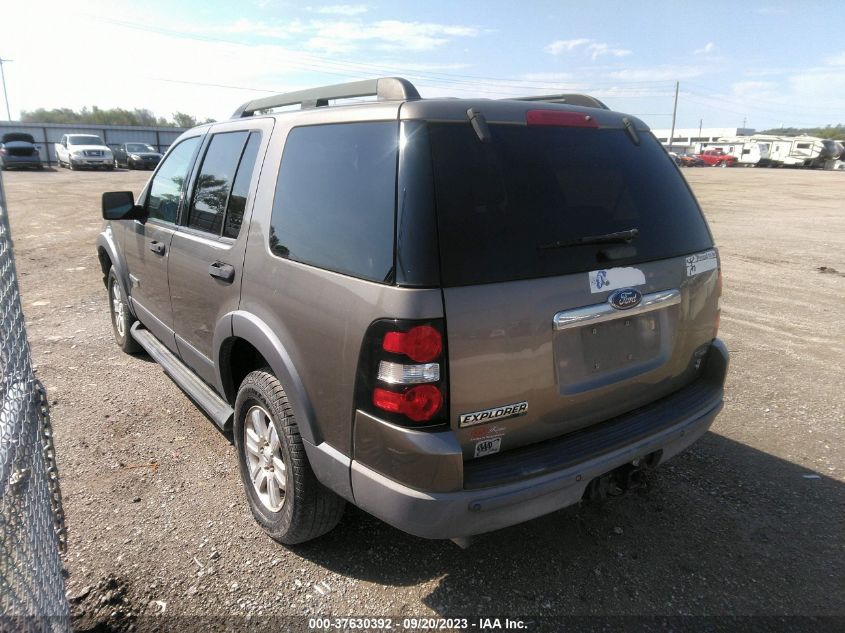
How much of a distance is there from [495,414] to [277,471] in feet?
3.89

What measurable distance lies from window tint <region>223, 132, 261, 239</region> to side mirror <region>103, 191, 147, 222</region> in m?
1.34

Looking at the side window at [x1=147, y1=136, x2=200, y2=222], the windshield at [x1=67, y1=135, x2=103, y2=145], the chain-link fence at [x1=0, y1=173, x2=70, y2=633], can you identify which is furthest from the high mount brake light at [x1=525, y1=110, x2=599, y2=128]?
the windshield at [x1=67, y1=135, x2=103, y2=145]

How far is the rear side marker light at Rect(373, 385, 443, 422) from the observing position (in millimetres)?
1991

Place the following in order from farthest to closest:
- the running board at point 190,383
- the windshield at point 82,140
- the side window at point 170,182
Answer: the windshield at point 82,140 → the side window at point 170,182 → the running board at point 190,383

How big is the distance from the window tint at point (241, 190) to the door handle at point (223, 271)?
0.52 ft

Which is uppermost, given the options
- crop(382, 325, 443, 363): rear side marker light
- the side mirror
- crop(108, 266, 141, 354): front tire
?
the side mirror

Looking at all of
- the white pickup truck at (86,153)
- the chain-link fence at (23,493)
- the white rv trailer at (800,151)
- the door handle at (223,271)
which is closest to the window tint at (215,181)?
the door handle at (223,271)

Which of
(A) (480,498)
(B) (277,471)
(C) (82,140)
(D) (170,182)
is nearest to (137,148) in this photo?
(C) (82,140)

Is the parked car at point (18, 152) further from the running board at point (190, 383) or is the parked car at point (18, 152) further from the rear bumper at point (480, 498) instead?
the rear bumper at point (480, 498)

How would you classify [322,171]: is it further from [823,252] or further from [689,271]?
[823,252]

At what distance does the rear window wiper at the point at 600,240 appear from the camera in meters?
2.23

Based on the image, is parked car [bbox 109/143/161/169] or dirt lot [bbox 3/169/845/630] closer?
dirt lot [bbox 3/169/845/630]

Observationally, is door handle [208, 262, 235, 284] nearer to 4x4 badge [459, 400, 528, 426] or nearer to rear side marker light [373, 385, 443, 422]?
rear side marker light [373, 385, 443, 422]

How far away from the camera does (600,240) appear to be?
7.72 feet
